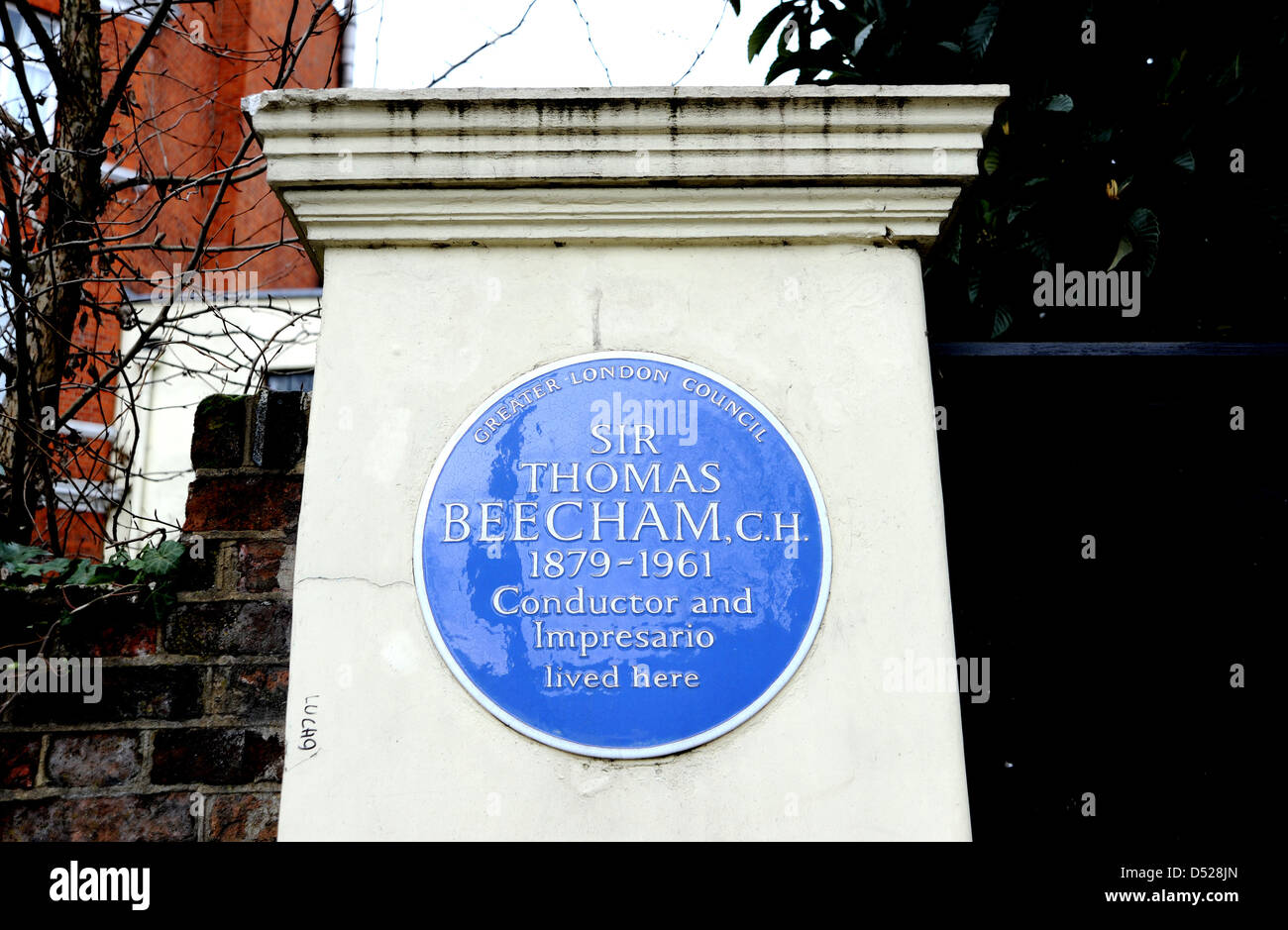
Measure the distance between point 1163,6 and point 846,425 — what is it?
77.4 inches

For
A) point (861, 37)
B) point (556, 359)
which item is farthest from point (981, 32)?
point (556, 359)

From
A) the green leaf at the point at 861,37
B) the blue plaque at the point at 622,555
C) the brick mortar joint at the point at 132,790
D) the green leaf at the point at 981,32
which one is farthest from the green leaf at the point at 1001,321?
the brick mortar joint at the point at 132,790

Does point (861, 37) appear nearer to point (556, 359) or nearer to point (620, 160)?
point (620, 160)

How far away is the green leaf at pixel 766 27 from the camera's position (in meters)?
3.60

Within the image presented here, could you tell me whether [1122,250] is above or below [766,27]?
below

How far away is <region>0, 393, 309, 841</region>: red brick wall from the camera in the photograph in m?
2.42

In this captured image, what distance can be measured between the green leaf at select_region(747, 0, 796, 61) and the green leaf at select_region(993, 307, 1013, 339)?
1.32m

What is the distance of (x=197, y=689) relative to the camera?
8.17ft

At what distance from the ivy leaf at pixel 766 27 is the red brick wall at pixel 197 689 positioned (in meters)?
2.05

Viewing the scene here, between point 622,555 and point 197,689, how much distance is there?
3.87ft

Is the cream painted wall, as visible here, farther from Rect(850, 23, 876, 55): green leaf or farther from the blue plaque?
Rect(850, 23, 876, 55): green leaf

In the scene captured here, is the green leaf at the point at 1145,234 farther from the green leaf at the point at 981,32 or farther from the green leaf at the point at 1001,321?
the green leaf at the point at 981,32
